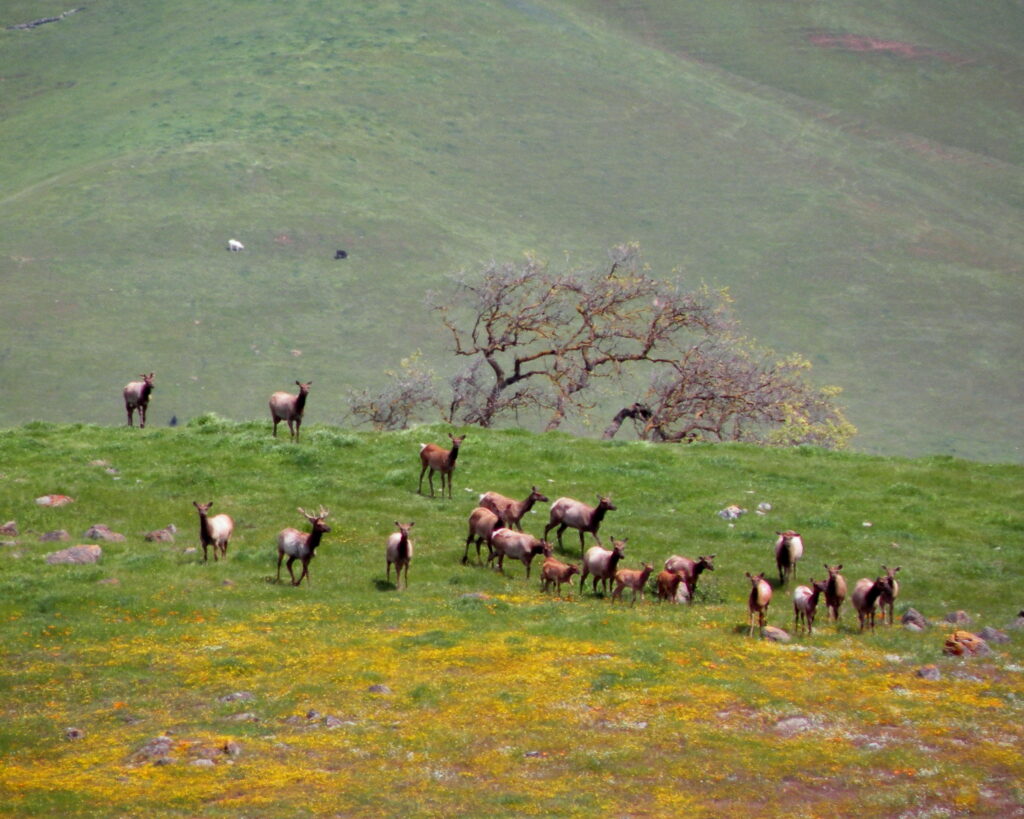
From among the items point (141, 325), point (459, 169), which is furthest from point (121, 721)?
point (459, 169)

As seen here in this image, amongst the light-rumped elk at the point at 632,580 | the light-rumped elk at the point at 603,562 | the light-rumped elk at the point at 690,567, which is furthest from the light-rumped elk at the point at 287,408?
the light-rumped elk at the point at 690,567

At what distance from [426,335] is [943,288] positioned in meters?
58.6

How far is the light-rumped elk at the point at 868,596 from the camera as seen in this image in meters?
25.6

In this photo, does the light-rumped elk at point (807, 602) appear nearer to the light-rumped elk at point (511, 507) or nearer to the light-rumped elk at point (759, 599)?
the light-rumped elk at point (759, 599)

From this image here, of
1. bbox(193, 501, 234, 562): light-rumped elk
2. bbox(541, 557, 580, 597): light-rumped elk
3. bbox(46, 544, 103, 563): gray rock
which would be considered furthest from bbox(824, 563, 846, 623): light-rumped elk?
bbox(46, 544, 103, 563): gray rock

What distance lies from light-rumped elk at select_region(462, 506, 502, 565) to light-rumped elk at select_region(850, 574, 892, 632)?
809 cm

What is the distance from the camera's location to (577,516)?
3078 centimetres

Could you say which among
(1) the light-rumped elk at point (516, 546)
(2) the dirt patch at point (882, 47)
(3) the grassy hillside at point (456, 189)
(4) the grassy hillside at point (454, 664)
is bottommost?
(4) the grassy hillside at point (454, 664)

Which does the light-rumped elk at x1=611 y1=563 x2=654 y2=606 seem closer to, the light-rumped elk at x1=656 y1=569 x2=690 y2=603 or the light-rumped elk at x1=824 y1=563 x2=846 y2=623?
the light-rumped elk at x1=656 y1=569 x2=690 y2=603

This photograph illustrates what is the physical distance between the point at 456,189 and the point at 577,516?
106209 millimetres

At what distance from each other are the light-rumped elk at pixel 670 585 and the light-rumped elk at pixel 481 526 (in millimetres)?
3970

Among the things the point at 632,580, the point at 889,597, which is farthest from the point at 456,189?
the point at 889,597

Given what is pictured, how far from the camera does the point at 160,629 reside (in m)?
24.2

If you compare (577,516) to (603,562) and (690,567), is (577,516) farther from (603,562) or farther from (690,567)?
(690,567)
